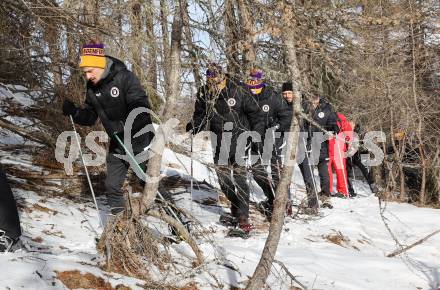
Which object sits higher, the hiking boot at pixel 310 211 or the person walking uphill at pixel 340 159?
the person walking uphill at pixel 340 159

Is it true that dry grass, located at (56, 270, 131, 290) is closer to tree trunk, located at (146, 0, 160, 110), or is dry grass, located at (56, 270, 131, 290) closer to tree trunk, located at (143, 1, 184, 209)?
tree trunk, located at (143, 1, 184, 209)

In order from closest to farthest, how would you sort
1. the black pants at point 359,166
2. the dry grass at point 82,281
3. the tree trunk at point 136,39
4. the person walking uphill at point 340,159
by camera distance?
the dry grass at point 82,281, the tree trunk at point 136,39, the person walking uphill at point 340,159, the black pants at point 359,166

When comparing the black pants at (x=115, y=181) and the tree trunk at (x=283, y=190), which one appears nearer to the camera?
the tree trunk at (x=283, y=190)

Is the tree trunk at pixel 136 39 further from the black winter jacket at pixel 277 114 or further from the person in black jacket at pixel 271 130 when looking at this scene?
the black winter jacket at pixel 277 114

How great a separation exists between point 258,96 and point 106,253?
10.3ft

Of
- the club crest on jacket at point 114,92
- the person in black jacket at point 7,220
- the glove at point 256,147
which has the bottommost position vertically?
the person in black jacket at point 7,220

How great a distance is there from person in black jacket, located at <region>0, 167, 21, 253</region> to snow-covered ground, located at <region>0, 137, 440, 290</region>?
14cm

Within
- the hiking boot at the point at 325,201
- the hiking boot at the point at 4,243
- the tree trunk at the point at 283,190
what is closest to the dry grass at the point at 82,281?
the hiking boot at the point at 4,243

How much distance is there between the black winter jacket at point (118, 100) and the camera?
4910mm

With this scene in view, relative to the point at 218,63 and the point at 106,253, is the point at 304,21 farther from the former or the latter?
the point at 106,253

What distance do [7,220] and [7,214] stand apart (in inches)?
1.9

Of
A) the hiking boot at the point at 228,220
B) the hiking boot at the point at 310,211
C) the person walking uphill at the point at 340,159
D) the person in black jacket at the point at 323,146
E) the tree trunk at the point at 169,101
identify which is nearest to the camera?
the tree trunk at the point at 169,101

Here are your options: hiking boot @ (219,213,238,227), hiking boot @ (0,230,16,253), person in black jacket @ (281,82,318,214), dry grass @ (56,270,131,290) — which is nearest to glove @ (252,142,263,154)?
hiking boot @ (219,213,238,227)

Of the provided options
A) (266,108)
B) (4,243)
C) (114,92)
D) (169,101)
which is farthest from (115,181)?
(266,108)
